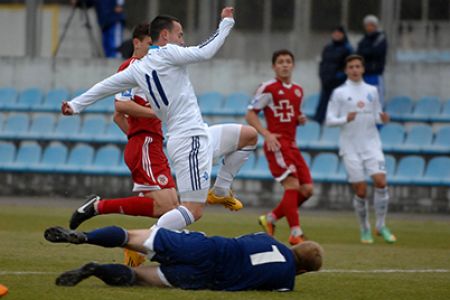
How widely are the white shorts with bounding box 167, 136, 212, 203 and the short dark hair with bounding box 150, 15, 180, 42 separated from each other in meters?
0.98

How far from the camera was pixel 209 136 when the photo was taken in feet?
33.3

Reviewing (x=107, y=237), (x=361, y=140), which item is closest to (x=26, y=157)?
(x=361, y=140)

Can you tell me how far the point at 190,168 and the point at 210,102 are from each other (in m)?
13.0

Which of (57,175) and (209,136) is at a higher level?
(209,136)

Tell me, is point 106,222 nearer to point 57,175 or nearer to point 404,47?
point 57,175

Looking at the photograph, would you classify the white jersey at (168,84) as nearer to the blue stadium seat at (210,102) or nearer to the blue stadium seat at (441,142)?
the blue stadium seat at (441,142)

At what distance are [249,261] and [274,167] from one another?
5.97 metres

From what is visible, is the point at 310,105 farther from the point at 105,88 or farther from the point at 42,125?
the point at 105,88

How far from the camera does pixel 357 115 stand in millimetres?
15875

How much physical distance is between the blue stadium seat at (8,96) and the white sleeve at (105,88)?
1461 cm

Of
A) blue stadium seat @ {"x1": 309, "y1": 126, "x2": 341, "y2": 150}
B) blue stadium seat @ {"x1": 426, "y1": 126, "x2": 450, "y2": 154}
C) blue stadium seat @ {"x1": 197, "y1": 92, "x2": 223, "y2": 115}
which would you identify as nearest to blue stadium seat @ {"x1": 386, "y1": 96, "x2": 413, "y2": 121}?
blue stadium seat @ {"x1": 426, "y1": 126, "x2": 450, "y2": 154}

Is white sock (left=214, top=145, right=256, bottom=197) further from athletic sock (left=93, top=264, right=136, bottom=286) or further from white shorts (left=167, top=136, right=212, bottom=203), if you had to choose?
athletic sock (left=93, top=264, right=136, bottom=286)

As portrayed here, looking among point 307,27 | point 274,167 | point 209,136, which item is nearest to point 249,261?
point 209,136

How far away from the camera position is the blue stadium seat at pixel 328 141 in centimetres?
2148
